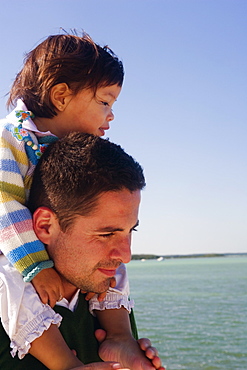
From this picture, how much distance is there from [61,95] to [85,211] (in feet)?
2.12

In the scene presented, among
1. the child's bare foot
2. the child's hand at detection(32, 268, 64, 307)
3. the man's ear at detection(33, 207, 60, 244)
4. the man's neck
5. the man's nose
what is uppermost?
the man's ear at detection(33, 207, 60, 244)

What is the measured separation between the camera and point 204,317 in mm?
22938

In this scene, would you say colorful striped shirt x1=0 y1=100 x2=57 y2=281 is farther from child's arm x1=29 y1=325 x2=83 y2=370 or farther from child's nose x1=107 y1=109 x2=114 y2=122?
child's nose x1=107 y1=109 x2=114 y2=122

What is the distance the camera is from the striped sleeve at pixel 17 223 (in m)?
1.78

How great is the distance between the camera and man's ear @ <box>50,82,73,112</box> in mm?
2205

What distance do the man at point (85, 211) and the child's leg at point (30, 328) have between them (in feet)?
0.32

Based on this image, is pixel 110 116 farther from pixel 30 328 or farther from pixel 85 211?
pixel 30 328

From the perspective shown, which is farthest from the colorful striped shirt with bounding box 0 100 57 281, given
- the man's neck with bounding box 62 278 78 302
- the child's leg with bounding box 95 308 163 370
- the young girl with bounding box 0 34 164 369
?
the child's leg with bounding box 95 308 163 370

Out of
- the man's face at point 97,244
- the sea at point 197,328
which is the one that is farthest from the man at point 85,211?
the sea at point 197,328

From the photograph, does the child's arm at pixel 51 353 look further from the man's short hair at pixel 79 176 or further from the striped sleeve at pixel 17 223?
the man's short hair at pixel 79 176

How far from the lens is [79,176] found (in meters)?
1.82

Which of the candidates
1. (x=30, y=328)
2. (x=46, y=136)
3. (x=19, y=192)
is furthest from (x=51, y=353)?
(x=46, y=136)

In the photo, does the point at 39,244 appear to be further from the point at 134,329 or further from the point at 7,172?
the point at 134,329

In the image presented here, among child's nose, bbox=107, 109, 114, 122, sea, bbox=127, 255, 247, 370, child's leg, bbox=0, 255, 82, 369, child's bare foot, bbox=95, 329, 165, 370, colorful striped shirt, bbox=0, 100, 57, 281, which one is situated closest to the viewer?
child's leg, bbox=0, 255, 82, 369
